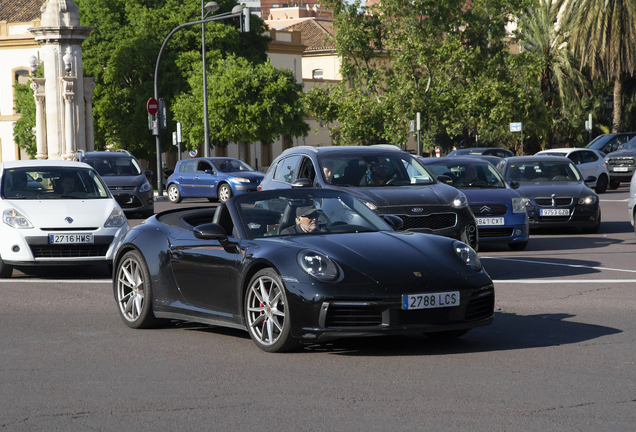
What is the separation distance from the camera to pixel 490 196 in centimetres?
1548

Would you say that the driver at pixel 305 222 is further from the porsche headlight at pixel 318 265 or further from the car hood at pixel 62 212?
the car hood at pixel 62 212

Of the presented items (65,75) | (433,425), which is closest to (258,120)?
(65,75)

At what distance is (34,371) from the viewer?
6.69 metres

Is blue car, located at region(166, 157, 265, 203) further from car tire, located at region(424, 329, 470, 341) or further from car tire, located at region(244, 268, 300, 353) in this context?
car tire, located at region(244, 268, 300, 353)

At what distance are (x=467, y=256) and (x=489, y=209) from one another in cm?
802

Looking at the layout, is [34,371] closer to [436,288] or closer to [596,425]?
[436,288]

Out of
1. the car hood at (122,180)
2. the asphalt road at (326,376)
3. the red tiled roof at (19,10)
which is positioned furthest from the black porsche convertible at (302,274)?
the red tiled roof at (19,10)

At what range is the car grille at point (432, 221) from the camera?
38.9 ft

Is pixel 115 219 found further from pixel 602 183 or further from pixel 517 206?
pixel 602 183

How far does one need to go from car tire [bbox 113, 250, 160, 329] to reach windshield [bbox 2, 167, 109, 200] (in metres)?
4.73

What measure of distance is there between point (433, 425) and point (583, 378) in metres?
1.56

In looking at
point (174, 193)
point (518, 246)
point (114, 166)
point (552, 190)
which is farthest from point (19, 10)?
point (518, 246)

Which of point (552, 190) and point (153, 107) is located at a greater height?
point (153, 107)

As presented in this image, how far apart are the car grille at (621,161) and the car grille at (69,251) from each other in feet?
90.8
